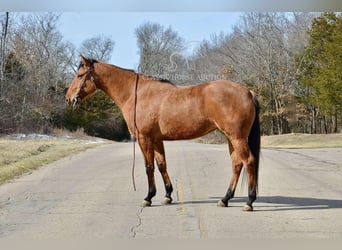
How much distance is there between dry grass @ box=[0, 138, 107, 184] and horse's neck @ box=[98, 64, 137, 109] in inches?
116

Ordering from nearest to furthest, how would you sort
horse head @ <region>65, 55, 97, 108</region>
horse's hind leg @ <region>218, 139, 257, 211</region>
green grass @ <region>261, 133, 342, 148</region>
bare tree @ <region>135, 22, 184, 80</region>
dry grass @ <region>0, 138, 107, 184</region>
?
horse's hind leg @ <region>218, 139, 257, 211</region> < horse head @ <region>65, 55, 97, 108</region> < bare tree @ <region>135, 22, 184, 80</region> < dry grass @ <region>0, 138, 107, 184</region> < green grass @ <region>261, 133, 342, 148</region>

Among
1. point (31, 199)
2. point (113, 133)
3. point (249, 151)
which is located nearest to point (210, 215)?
point (249, 151)

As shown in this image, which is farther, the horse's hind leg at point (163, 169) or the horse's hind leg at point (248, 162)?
the horse's hind leg at point (163, 169)

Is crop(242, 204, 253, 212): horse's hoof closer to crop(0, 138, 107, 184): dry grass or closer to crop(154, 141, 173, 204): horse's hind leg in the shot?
crop(154, 141, 173, 204): horse's hind leg

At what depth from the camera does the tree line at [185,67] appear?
19.9 ft

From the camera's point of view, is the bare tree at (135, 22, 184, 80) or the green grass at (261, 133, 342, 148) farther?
the green grass at (261, 133, 342, 148)

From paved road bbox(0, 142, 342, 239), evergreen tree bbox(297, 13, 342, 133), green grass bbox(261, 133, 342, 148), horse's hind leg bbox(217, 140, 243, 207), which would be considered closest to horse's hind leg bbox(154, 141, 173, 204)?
paved road bbox(0, 142, 342, 239)

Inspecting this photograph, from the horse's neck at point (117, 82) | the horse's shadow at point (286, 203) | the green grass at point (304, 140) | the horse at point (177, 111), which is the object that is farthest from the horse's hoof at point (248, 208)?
the green grass at point (304, 140)

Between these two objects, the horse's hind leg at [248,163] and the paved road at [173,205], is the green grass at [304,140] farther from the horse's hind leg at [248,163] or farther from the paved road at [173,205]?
the horse's hind leg at [248,163]

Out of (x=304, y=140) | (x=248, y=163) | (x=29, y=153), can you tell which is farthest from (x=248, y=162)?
(x=29, y=153)

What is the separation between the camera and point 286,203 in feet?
17.2

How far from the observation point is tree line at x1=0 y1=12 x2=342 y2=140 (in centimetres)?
608

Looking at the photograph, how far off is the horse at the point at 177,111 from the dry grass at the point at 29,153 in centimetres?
300

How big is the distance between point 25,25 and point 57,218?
9.86 feet
